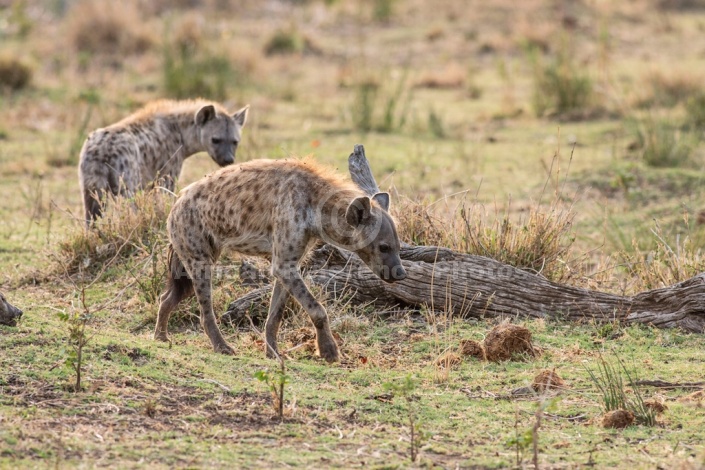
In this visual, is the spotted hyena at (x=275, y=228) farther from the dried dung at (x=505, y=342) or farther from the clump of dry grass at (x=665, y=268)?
the clump of dry grass at (x=665, y=268)

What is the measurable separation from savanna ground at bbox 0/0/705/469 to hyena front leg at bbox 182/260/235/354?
0.08 meters

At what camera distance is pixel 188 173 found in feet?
33.0

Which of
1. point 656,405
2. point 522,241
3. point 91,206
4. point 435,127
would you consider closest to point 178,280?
point 91,206

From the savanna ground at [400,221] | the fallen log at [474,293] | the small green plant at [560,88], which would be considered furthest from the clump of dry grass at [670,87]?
the fallen log at [474,293]

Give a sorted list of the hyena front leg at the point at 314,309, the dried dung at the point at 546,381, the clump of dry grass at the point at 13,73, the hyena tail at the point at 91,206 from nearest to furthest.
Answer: the dried dung at the point at 546,381
the hyena front leg at the point at 314,309
the hyena tail at the point at 91,206
the clump of dry grass at the point at 13,73

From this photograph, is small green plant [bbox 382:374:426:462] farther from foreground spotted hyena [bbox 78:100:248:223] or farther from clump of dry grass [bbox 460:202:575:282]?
foreground spotted hyena [bbox 78:100:248:223]

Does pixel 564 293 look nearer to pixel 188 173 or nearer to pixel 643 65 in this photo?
pixel 188 173

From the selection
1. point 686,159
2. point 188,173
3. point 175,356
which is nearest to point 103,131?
point 188,173

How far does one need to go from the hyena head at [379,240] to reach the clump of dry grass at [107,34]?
1180cm

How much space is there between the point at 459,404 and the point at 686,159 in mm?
6275

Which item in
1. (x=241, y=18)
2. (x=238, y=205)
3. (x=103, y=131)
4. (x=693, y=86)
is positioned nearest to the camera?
(x=238, y=205)

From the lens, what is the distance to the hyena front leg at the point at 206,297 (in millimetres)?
5648

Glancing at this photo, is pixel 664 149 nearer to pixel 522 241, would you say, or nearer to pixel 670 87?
pixel 670 87

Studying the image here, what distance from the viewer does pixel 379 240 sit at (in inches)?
216
